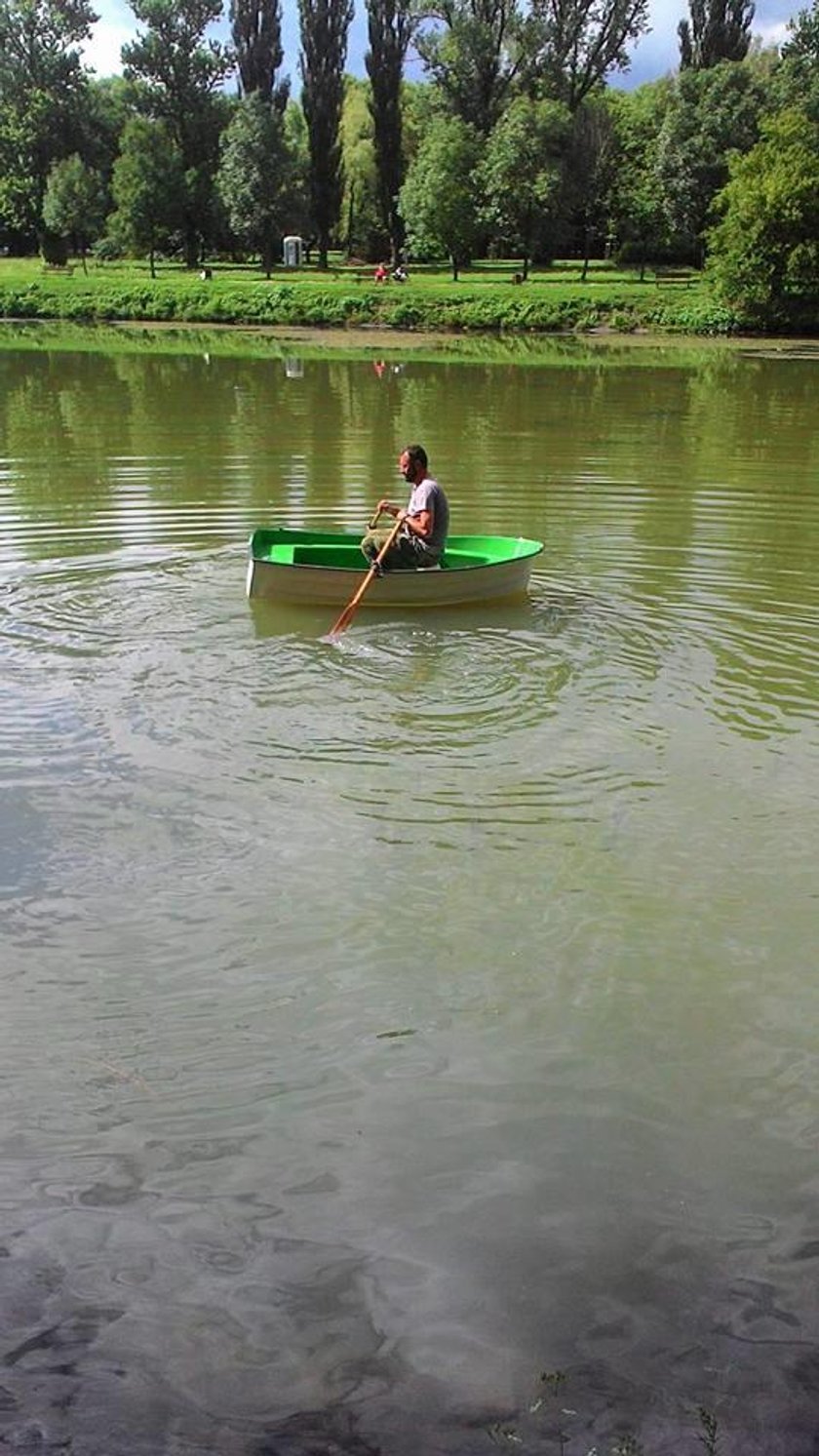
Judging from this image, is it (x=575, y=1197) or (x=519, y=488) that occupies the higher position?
(x=519, y=488)

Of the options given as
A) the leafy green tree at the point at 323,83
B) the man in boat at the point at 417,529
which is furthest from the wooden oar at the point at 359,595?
the leafy green tree at the point at 323,83

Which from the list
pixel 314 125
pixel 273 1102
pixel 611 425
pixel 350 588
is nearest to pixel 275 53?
pixel 314 125

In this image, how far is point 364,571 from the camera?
12.1 meters

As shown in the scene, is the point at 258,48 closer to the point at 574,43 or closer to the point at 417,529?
the point at 574,43

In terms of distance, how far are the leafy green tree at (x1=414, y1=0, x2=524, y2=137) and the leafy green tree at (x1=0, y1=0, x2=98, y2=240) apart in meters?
24.1

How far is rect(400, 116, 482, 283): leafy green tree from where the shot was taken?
61906 millimetres

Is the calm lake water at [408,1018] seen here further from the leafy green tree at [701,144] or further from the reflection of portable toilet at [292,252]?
the reflection of portable toilet at [292,252]

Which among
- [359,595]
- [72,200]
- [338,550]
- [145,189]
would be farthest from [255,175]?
[359,595]

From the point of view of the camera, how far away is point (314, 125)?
7069cm

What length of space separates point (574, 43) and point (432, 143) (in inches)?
579

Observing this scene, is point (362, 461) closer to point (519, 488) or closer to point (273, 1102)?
point (519, 488)

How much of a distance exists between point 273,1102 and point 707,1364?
2.09 meters

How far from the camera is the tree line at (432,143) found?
60594 mm

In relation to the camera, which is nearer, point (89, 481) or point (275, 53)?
point (89, 481)
